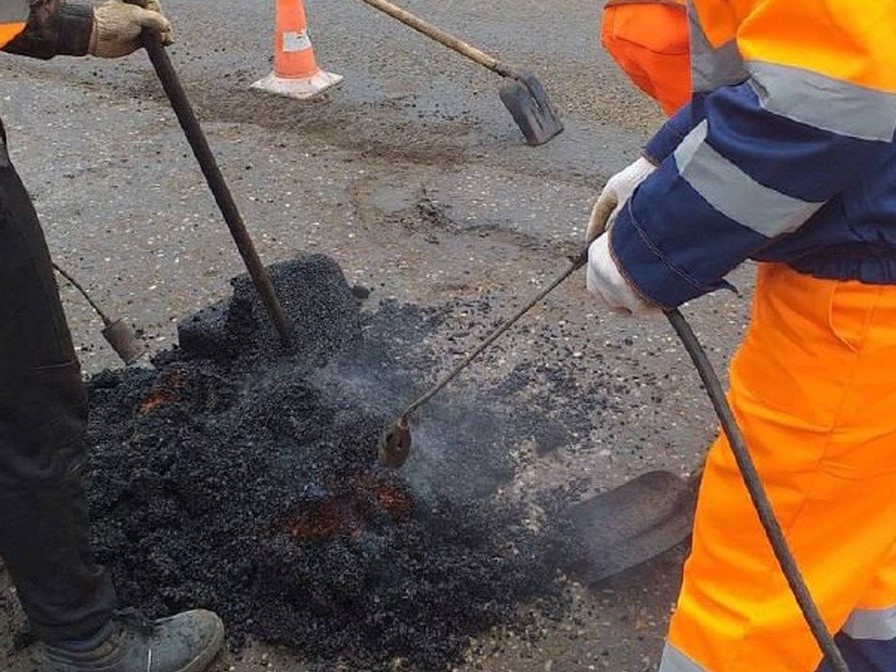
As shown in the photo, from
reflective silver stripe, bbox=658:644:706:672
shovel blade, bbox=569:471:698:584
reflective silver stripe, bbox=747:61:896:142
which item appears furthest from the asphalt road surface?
reflective silver stripe, bbox=747:61:896:142

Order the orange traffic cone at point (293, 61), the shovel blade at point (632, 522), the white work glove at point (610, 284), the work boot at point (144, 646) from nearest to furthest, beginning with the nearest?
the white work glove at point (610, 284) → the work boot at point (144, 646) → the shovel blade at point (632, 522) → the orange traffic cone at point (293, 61)

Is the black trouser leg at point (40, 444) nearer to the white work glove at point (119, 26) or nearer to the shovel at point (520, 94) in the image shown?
the white work glove at point (119, 26)

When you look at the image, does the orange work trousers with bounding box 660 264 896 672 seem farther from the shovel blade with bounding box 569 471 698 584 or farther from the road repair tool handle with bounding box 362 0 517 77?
the road repair tool handle with bounding box 362 0 517 77

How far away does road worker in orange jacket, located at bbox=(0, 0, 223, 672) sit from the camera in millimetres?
2090

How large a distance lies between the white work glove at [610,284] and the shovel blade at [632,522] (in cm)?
101

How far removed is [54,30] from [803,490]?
1983 millimetres

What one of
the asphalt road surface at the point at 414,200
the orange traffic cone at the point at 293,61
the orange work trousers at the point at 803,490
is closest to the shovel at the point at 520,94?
the asphalt road surface at the point at 414,200

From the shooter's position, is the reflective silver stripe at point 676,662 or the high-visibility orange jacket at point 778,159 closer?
the high-visibility orange jacket at point 778,159

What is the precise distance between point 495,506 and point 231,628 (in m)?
0.77

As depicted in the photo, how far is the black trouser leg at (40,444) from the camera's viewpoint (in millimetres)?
2085

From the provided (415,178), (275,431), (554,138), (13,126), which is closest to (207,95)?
(13,126)

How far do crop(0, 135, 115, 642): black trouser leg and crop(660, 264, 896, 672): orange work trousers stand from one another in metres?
1.26

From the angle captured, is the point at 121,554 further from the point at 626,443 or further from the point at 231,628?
the point at 626,443

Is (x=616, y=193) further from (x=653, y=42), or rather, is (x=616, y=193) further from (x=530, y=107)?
(x=530, y=107)
